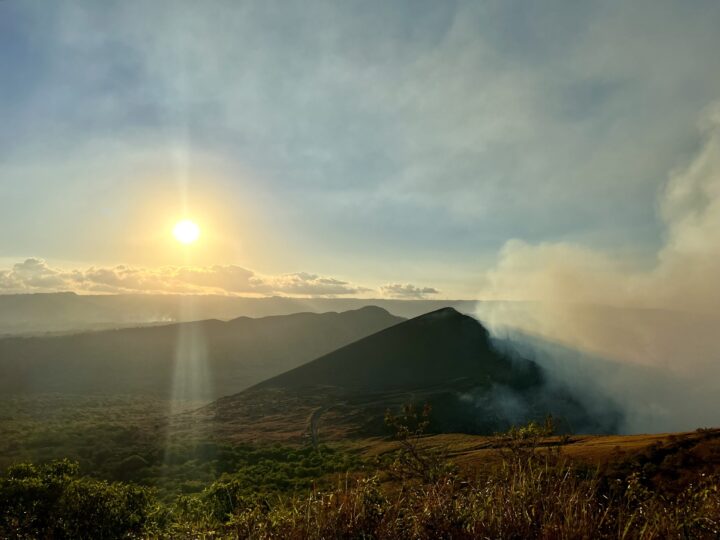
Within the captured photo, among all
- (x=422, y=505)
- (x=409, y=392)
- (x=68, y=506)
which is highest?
(x=422, y=505)

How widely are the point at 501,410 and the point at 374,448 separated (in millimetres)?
48517

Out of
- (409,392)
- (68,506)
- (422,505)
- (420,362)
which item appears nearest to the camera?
(422,505)

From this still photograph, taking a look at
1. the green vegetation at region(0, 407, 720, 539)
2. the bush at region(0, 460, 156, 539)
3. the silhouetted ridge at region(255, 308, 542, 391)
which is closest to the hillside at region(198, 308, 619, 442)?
the silhouetted ridge at region(255, 308, 542, 391)

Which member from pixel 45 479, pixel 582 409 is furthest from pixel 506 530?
pixel 582 409

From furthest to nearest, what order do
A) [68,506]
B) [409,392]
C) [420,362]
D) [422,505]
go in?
[420,362], [409,392], [68,506], [422,505]

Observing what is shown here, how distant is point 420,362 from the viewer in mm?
140750

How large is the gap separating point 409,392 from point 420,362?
25.8 meters

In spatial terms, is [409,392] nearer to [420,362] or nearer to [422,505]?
[420,362]

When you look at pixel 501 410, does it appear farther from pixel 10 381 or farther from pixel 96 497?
pixel 10 381

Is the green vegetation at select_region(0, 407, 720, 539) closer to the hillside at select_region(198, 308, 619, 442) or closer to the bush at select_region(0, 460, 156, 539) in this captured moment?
the bush at select_region(0, 460, 156, 539)

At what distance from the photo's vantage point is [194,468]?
51.8 m

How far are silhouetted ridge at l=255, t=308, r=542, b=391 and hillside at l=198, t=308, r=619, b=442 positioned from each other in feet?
1.03

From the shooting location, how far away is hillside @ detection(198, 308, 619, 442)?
9538cm

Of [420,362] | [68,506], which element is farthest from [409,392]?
[68,506]
